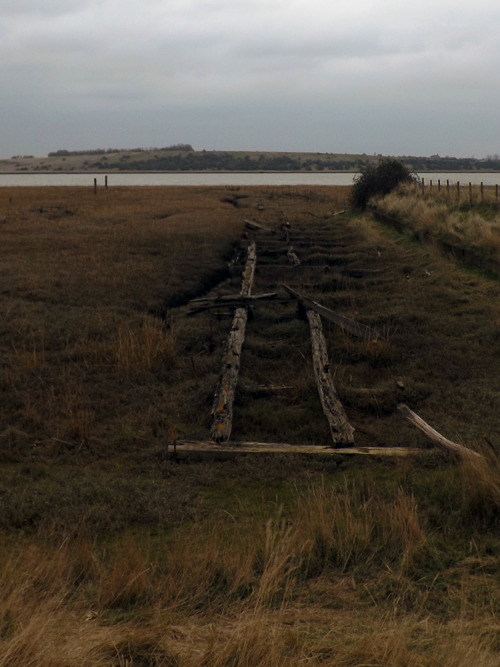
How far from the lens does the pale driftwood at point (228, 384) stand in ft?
19.5

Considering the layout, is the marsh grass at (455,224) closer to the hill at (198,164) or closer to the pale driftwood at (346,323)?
the pale driftwood at (346,323)

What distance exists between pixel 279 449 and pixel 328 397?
1.19m

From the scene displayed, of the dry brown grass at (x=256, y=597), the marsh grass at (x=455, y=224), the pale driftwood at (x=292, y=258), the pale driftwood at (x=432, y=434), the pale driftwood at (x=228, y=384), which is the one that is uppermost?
the marsh grass at (x=455, y=224)

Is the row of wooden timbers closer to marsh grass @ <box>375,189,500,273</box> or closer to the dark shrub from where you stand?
marsh grass @ <box>375,189,500,273</box>

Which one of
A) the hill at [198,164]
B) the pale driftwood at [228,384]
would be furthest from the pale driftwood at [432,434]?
the hill at [198,164]

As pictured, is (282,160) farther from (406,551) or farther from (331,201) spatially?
(406,551)

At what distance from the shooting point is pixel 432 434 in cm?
570

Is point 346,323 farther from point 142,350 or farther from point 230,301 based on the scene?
point 142,350

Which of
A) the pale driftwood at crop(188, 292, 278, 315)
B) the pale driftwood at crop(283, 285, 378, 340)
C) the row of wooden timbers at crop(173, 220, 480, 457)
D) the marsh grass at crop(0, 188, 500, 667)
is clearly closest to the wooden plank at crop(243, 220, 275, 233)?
the marsh grass at crop(0, 188, 500, 667)

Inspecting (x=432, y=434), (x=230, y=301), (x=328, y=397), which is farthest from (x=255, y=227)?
(x=432, y=434)

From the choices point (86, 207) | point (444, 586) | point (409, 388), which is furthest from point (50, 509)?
point (86, 207)

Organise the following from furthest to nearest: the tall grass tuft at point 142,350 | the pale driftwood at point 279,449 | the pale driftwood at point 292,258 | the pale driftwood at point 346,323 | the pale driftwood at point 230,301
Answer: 1. the pale driftwood at point 292,258
2. the pale driftwood at point 230,301
3. the pale driftwood at point 346,323
4. the tall grass tuft at point 142,350
5. the pale driftwood at point 279,449

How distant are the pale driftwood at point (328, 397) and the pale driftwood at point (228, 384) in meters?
0.88

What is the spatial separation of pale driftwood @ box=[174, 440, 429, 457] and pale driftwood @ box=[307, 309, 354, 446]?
0.60ft
